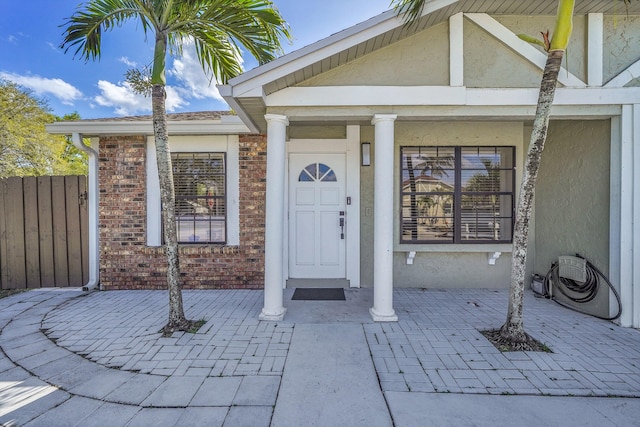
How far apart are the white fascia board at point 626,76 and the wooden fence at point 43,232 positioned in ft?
25.7

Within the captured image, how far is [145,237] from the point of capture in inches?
201

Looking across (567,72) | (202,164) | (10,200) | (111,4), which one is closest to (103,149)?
(202,164)

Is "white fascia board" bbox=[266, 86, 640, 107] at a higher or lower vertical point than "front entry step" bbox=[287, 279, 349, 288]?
higher

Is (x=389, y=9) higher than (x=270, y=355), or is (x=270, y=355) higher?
(x=389, y=9)

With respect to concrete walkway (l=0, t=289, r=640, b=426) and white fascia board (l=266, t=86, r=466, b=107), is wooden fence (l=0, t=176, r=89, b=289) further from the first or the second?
white fascia board (l=266, t=86, r=466, b=107)

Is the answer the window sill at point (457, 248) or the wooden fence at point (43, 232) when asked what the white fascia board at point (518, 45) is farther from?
the wooden fence at point (43, 232)

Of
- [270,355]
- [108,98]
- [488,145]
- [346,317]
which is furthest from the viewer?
[108,98]

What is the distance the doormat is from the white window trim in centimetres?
138

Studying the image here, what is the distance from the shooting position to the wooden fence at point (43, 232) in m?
5.16

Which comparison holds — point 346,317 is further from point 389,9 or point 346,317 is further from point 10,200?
point 10,200

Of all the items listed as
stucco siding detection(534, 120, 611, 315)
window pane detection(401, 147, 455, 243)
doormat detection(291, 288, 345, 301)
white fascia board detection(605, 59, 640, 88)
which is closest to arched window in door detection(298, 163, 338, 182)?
window pane detection(401, 147, 455, 243)

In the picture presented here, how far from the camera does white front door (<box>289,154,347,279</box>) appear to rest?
5.05m

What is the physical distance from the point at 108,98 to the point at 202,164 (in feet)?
50.4

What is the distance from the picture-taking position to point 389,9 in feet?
10.9
